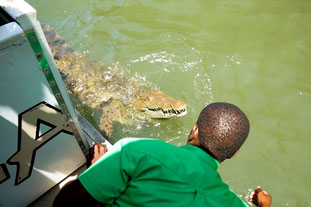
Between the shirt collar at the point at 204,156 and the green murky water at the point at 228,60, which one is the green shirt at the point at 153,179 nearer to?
the shirt collar at the point at 204,156

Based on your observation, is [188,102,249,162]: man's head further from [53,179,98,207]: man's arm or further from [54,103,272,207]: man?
[53,179,98,207]: man's arm

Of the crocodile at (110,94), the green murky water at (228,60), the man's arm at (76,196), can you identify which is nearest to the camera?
the man's arm at (76,196)

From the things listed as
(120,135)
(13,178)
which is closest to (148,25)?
(120,135)

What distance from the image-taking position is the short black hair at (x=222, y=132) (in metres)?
1.52

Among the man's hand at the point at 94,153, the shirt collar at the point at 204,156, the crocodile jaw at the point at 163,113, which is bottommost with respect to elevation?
the crocodile jaw at the point at 163,113

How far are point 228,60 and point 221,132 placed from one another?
12.0 feet

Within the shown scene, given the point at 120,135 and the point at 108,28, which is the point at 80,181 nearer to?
the point at 120,135

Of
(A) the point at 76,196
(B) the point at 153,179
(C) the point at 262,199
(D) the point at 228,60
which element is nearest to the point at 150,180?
(B) the point at 153,179

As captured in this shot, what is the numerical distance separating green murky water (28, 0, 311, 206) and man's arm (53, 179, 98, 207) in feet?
7.34

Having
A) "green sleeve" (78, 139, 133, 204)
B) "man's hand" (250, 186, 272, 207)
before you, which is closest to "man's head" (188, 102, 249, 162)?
"green sleeve" (78, 139, 133, 204)

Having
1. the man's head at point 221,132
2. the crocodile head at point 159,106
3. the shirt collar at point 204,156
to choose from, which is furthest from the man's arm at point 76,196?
the crocodile head at point 159,106

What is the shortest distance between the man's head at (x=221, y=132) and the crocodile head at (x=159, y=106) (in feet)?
6.41

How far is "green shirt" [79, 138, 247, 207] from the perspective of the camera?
A: 47.6 inches

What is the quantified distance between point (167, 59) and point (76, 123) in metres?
3.37
